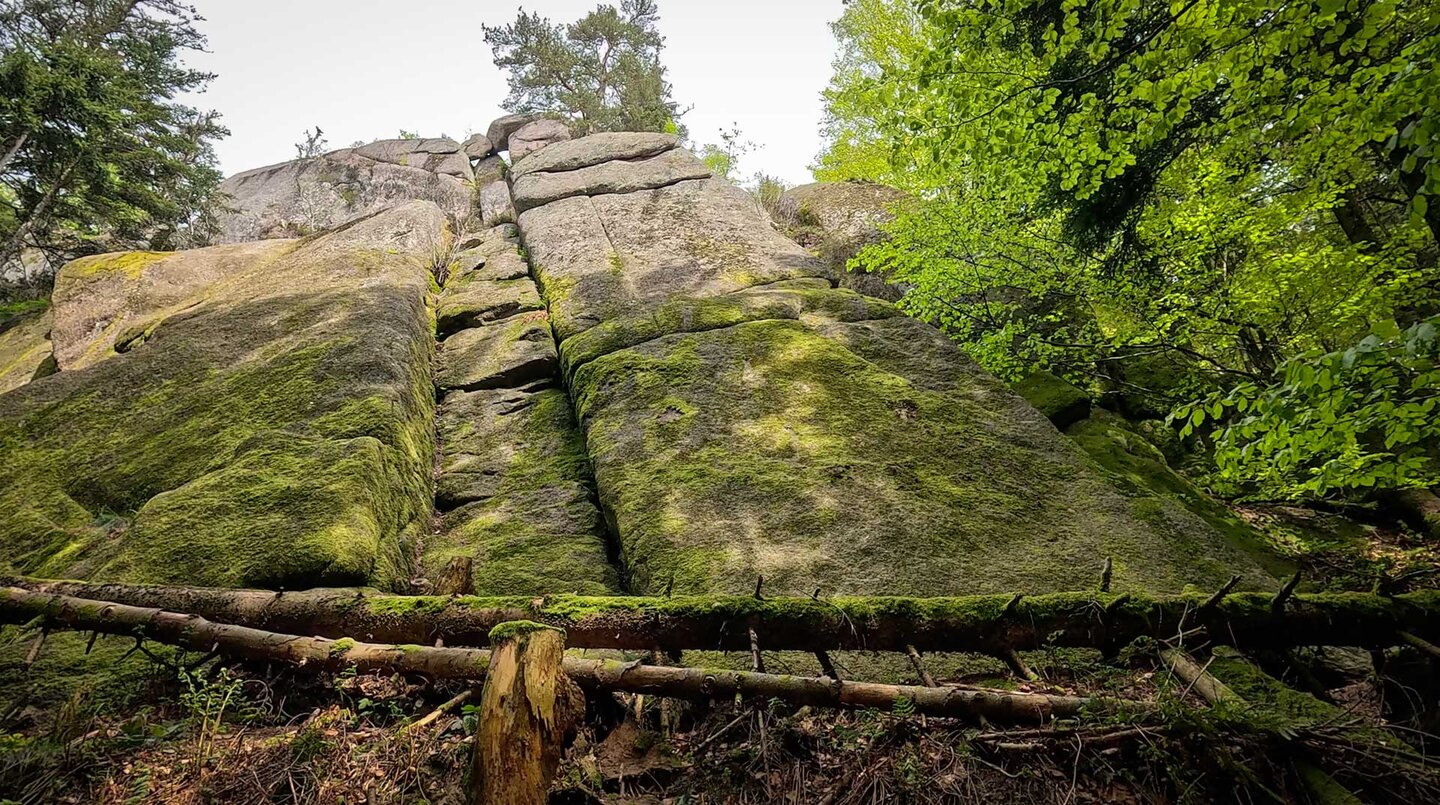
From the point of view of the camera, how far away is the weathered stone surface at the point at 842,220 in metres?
13.5

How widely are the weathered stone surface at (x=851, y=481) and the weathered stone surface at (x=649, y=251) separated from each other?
7.64 feet

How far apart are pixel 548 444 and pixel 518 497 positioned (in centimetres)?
113

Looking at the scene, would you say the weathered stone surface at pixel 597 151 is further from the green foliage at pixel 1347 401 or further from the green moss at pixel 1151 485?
the green foliage at pixel 1347 401

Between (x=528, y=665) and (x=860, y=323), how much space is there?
7.76 meters

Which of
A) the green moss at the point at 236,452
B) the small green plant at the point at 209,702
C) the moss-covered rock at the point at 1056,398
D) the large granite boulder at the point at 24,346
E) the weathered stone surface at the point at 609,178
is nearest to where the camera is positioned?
the small green plant at the point at 209,702

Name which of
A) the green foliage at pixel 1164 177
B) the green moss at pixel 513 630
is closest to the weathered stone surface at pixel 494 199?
the green foliage at pixel 1164 177

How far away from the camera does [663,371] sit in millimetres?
8281

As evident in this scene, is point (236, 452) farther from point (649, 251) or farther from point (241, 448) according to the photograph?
point (649, 251)

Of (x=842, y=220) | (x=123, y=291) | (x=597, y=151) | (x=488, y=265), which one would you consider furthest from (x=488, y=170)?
(x=842, y=220)

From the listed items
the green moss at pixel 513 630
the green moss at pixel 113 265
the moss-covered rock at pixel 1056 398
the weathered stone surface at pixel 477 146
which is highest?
the weathered stone surface at pixel 477 146

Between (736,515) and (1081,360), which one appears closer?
(736,515)

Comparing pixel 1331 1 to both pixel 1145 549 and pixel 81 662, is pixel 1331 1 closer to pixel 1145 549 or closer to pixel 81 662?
pixel 1145 549

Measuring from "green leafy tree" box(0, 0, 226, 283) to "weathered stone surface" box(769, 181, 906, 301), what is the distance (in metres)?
16.8

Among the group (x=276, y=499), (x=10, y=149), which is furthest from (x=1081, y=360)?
(x=10, y=149)
